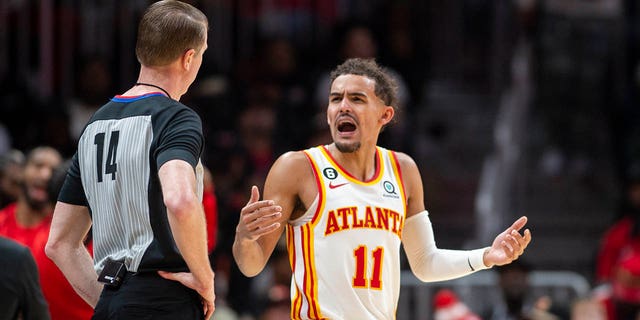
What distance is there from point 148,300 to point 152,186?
0.45 meters

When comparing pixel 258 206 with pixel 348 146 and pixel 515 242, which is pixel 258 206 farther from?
pixel 515 242

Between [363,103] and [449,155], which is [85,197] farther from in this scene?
[449,155]

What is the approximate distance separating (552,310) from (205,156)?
4229 millimetres

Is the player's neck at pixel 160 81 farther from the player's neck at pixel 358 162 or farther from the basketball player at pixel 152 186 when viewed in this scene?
the player's neck at pixel 358 162

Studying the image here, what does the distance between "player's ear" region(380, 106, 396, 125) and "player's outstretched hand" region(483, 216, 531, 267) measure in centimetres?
89

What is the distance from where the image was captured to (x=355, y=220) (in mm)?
5574

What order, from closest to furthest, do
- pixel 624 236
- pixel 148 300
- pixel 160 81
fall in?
pixel 148 300 < pixel 160 81 < pixel 624 236

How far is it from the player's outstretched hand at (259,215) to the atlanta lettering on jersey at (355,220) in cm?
67

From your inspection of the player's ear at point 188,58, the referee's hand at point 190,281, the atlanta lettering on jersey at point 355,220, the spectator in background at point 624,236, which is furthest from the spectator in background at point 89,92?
the referee's hand at point 190,281

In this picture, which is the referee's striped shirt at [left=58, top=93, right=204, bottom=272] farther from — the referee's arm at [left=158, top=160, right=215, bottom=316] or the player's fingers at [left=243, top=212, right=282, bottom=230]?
the player's fingers at [left=243, top=212, right=282, bottom=230]

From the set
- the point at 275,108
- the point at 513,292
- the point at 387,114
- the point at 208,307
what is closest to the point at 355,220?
the point at 387,114

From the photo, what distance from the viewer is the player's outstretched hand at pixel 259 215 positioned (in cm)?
482

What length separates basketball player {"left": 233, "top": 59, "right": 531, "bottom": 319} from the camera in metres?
5.50

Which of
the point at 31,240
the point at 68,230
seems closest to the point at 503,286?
the point at 31,240
